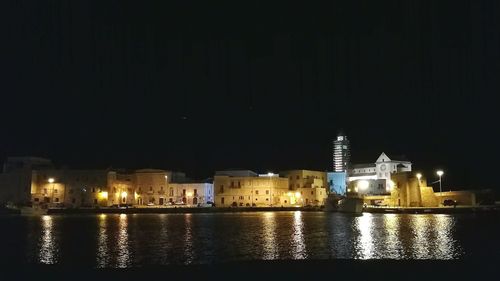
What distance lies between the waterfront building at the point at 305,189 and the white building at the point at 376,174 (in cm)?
575

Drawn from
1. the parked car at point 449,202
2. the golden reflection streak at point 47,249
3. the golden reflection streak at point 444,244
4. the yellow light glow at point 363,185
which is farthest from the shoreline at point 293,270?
the yellow light glow at point 363,185

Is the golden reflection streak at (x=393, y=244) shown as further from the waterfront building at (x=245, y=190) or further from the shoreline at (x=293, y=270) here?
the waterfront building at (x=245, y=190)

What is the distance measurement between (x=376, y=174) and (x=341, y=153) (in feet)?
128

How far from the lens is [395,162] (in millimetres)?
89938

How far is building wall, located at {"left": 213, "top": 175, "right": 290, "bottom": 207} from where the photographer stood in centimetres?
8162

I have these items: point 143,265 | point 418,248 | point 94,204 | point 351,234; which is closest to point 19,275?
point 143,265

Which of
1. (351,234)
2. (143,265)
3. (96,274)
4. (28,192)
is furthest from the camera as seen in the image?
(28,192)

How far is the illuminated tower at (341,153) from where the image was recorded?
129438 millimetres

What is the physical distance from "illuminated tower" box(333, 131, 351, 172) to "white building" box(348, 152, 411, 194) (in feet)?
89.5

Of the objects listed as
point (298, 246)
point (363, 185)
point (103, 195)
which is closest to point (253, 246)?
point (298, 246)

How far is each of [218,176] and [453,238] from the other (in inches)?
2205

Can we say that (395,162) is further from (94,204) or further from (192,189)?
(94,204)

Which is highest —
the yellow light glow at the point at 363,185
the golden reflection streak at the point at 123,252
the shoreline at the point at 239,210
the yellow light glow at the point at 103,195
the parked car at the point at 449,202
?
the yellow light glow at the point at 363,185

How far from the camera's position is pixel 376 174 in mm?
92250
